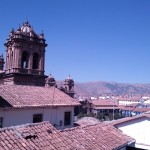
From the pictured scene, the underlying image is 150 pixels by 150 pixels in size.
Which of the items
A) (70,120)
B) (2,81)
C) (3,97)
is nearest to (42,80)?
(2,81)

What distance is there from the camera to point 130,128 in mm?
14164

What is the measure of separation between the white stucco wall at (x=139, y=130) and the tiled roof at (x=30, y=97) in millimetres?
6891

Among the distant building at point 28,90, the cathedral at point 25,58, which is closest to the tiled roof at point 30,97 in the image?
the distant building at point 28,90

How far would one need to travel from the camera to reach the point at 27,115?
65.7ft

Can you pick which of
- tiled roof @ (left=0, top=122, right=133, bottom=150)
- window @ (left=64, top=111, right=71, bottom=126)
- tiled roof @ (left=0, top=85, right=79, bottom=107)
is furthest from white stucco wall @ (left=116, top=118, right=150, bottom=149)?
window @ (left=64, top=111, right=71, bottom=126)

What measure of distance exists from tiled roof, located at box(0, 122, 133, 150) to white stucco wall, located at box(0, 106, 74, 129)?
7.49 metres

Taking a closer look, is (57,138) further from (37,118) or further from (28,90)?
(28,90)

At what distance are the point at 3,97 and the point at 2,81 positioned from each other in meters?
10.3

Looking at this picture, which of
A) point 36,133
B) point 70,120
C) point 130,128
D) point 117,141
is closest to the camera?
point 36,133

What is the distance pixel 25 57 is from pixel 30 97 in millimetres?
8804

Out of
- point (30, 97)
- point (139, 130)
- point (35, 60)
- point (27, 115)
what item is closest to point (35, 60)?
point (35, 60)

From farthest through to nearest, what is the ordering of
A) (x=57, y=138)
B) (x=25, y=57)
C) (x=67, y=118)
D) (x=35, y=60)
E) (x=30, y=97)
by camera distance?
1. (x=35, y=60)
2. (x=25, y=57)
3. (x=67, y=118)
4. (x=30, y=97)
5. (x=57, y=138)

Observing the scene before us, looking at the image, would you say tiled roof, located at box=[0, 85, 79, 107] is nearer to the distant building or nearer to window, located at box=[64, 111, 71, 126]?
the distant building

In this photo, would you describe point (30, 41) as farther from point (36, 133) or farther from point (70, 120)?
point (36, 133)
